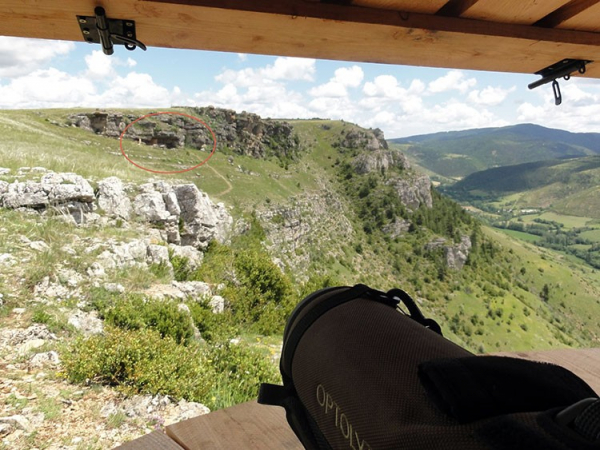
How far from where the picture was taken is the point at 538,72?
5.37 ft

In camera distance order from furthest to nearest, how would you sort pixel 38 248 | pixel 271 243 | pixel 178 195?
1. pixel 271 243
2. pixel 178 195
3. pixel 38 248

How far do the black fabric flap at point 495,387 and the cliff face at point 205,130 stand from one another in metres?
37.0

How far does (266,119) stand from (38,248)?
5095cm

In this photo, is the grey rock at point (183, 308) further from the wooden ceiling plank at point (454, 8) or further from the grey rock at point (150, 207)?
the wooden ceiling plank at point (454, 8)

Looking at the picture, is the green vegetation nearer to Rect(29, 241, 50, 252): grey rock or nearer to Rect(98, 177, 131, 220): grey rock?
Rect(29, 241, 50, 252): grey rock

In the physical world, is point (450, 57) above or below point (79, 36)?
below

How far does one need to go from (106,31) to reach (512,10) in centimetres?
110

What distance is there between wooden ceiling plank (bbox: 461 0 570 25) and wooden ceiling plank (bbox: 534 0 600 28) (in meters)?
0.05

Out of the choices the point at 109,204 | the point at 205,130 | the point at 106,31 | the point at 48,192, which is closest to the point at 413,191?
the point at 205,130

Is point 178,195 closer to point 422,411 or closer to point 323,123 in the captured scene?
point 422,411

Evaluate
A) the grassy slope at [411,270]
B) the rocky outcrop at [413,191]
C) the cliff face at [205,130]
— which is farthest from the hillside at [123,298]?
the rocky outcrop at [413,191]

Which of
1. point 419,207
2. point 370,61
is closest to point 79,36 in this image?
point 370,61

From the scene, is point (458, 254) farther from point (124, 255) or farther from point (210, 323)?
point (124, 255)

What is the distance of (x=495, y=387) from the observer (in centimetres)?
47
